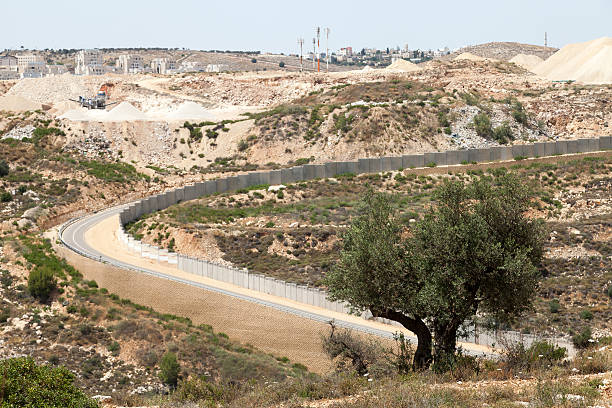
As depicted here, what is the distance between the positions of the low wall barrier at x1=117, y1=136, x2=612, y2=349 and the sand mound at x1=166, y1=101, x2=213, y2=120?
94.8ft

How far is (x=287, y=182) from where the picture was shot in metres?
78.9

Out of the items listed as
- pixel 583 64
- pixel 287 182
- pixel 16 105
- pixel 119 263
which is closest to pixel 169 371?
pixel 119 263

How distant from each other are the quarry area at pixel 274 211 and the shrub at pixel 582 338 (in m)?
0.22

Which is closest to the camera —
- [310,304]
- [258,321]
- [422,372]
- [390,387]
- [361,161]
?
[390,387]

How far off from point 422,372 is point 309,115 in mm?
72879

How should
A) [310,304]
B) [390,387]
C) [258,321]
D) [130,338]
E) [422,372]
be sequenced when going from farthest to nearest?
[310,304]
[258,321]
[130,338]
[422,372]
[390,387]

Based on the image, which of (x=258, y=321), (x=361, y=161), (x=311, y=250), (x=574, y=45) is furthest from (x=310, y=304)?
(x=574, y=45)

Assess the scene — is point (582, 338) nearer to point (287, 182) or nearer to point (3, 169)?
point (287, 182)

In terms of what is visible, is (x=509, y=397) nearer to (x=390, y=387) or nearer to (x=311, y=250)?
(x=390, y=387)

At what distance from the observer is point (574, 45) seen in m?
140

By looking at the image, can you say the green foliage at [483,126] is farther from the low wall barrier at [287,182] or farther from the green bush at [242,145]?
the green bush at [242,145]

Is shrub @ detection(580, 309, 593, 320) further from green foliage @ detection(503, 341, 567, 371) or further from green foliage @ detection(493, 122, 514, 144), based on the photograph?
green foliage @ detection(493, 122, 514, 144)

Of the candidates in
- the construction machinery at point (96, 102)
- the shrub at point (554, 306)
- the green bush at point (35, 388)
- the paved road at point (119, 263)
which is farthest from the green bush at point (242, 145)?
the green bush at point (35, 388)

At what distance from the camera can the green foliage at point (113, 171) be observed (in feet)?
277
